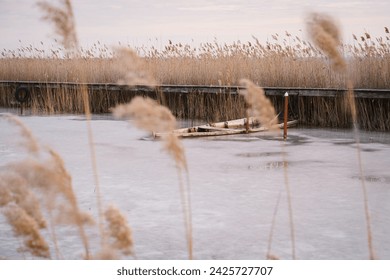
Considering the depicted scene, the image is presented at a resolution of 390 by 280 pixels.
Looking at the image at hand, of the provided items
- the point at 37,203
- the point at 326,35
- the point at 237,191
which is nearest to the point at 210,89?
the point at 237,191

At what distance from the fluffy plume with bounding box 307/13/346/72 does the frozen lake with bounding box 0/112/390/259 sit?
1.62 feet

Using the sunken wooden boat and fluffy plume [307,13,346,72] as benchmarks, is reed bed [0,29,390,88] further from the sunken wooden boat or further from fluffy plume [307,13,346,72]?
fluffy plume [307,13,346,72]

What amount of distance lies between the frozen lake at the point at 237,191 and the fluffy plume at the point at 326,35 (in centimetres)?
49

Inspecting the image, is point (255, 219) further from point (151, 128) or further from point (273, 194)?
point (151, 128)

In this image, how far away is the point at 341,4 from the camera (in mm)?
3484

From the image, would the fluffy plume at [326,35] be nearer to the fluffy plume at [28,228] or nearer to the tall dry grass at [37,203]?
the tall dry grass at [37,203]

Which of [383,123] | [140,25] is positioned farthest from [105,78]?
[140,25]

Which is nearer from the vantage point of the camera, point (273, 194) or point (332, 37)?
point (332, 37)

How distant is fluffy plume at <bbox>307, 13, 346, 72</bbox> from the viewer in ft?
5.26

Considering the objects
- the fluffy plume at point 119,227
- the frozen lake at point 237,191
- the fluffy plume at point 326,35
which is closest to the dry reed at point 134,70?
the frozen lake at point 237,191

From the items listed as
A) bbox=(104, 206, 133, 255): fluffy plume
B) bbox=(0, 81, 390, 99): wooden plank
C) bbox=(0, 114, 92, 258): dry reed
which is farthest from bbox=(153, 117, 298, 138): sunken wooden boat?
bbox=(104, 206, 133, 255): fluffy plume

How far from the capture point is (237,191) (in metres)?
3.65

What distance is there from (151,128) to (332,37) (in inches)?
21.0
